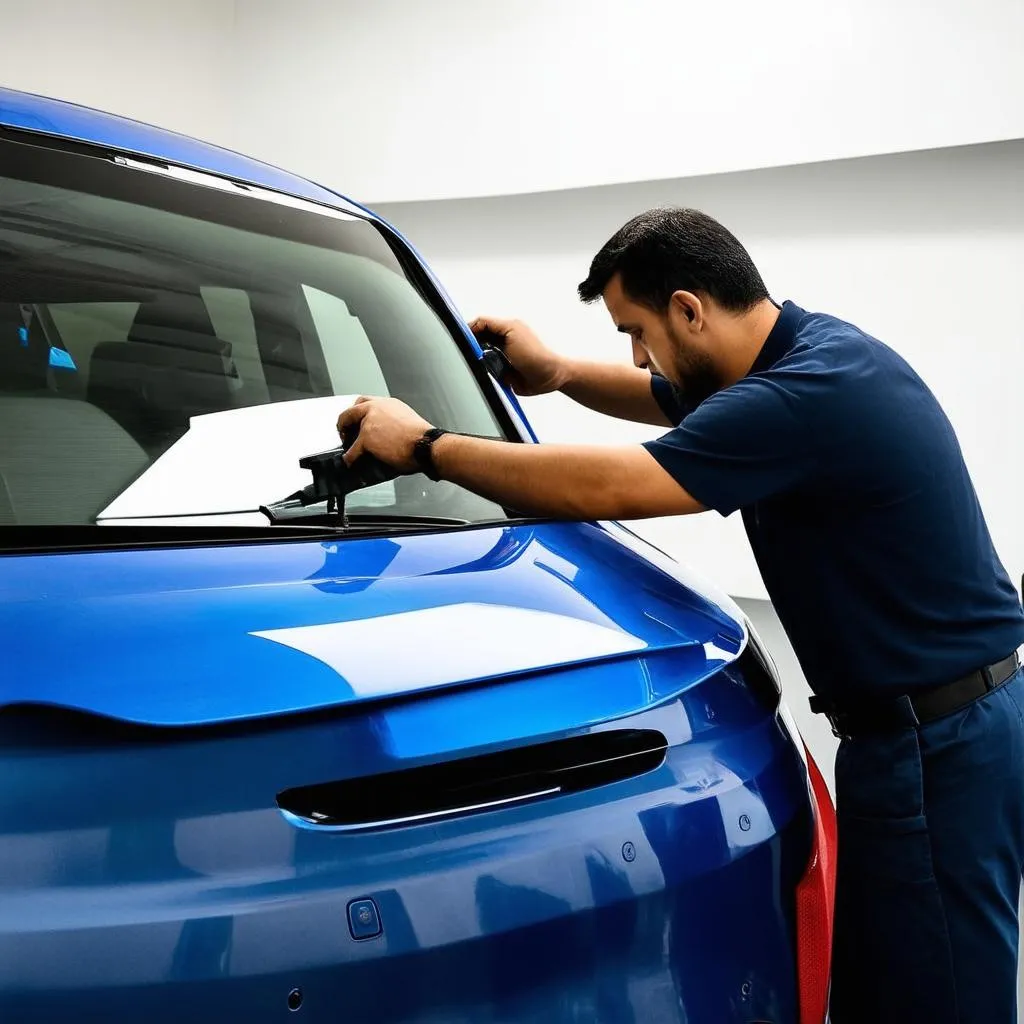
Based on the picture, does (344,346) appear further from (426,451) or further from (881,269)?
(881,269)

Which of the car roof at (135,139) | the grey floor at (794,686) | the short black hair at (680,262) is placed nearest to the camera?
the car roof at (135,139)

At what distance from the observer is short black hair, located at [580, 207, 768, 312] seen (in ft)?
5.93

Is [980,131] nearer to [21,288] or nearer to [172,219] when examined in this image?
[172,219]

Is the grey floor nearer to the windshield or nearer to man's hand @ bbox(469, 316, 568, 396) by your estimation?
man's hand @ bbox(469, 316, 568, 396)

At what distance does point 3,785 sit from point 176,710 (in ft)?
0.41

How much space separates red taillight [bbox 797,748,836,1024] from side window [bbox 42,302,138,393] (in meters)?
0.96

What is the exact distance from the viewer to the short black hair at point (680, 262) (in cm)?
181

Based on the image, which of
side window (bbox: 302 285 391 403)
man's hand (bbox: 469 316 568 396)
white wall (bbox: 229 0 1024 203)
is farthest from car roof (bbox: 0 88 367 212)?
white wall (bbox: 229 0 1024 203)

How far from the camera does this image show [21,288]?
1380 mm

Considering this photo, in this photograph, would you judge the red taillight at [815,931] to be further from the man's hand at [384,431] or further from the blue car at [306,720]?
the man's hand at [384,431]

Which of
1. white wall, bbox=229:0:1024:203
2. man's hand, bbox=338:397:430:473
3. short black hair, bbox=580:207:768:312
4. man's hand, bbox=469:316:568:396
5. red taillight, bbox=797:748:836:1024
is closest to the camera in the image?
red taillight, bbox=797:748:836:1024

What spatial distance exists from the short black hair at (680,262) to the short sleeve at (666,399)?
1.50ft

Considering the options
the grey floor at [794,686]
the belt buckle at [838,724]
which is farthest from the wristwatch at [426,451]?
the grey floor at [794,686]

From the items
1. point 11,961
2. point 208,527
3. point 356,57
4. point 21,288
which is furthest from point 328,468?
point 356,57
